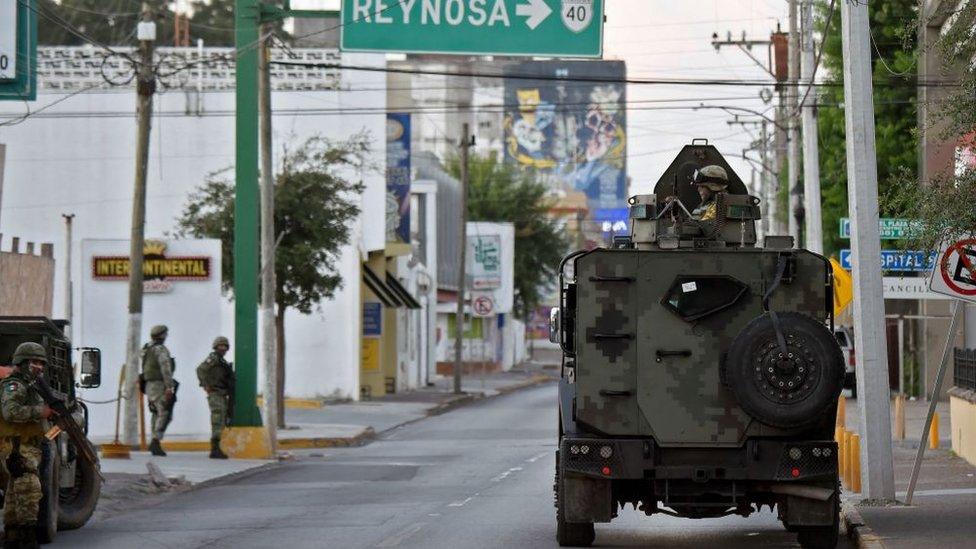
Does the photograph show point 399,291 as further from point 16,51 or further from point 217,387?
point 16,51

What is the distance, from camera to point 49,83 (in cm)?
4488

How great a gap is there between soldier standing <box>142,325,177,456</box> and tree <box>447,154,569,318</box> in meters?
66.8

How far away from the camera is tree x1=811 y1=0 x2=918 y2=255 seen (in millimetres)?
43094

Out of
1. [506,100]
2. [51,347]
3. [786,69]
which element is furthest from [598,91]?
[51,347]

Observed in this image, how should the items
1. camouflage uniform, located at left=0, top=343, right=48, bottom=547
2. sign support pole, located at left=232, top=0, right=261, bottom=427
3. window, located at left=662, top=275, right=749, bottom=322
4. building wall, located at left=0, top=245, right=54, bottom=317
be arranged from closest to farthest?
window, located at left=662, top=275, right=749, bottom=322
camouflage uniform, located at left=0, top=343, right=48, bottom=547
building wall, located at left=0, top=245, right=54, bottom=317
sign support pole, located at left=232, top=0, right=261, bottom=427

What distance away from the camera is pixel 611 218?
134m

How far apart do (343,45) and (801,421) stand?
10335 mm

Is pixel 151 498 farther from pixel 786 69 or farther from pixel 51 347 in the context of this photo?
pixel 786 69

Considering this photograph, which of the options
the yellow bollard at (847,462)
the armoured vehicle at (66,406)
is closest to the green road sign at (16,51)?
the armoured vehicle at (66,406)

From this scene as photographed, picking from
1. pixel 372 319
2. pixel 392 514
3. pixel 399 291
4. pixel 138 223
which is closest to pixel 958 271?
pixel 392 514

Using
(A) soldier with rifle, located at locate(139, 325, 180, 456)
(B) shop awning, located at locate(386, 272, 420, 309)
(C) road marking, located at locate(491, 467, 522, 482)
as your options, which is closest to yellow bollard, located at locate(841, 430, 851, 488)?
(C) road marking, located at locate(491, 467, 522, 482)

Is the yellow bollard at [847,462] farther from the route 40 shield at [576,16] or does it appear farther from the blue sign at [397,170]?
the blue sign at [397,170]

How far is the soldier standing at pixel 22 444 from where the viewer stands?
13555 millimetres

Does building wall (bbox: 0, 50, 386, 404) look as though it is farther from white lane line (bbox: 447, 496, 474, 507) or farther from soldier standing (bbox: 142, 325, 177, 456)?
white lane line (bbox: 447, 496, 474, 507)
